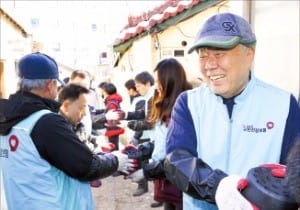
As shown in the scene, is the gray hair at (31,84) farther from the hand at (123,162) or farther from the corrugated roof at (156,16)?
the corrugated roof at (156,16)

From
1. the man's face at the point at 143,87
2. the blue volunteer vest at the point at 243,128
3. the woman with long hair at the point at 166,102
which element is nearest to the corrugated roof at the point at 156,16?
the man's face at the point at 143,87

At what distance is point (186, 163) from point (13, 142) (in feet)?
3.04

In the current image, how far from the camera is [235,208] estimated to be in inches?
41.1

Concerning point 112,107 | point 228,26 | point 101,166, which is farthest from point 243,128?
point 112,107

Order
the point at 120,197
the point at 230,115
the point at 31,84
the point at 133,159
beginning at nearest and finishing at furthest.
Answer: the point at 230,115 → the point at 31,84 → the point at 133,159 → the point at 120,197

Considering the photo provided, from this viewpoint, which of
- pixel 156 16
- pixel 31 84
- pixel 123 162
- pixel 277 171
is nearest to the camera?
pixel 277 171

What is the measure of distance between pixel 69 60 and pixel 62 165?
24.3 feet

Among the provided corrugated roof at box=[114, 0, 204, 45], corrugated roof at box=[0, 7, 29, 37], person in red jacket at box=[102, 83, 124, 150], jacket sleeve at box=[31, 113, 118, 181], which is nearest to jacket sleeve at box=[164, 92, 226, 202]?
jacket sleeve at box=[31, 113, 118, 181]

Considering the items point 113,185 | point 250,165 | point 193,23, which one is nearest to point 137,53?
point 193,23

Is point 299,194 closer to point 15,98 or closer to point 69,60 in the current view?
point 15,98

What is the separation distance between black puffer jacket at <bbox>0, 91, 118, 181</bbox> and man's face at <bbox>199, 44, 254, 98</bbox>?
0.73 metres

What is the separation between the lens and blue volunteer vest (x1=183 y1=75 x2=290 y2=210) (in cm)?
143

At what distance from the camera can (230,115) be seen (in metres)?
1.49

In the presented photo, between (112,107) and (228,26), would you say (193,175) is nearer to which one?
(228,26)
